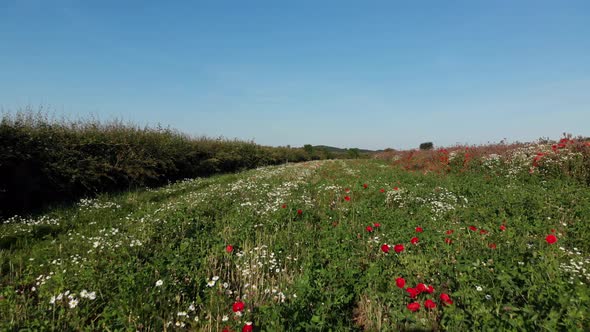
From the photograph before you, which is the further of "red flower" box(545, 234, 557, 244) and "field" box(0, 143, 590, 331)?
"red flower" box(545, 234, 557, 244)

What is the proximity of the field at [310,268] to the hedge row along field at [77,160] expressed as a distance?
1.95m

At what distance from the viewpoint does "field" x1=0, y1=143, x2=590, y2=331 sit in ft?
9.55

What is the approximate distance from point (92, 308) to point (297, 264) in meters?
2.72

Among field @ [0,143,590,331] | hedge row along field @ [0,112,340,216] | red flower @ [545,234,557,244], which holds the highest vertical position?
hedge row along field @ [0,112,340,216]

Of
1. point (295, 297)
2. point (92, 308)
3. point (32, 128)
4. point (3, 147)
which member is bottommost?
point (92, 308)

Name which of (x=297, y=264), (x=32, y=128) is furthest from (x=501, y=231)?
(x=32, y=128)

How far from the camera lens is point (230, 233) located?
5352 mm

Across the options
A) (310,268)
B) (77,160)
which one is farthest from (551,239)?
(77,160)

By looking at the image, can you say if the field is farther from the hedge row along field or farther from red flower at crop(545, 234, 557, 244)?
the hedge row along field

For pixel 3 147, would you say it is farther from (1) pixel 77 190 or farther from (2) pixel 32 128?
(1) pixel 77 190

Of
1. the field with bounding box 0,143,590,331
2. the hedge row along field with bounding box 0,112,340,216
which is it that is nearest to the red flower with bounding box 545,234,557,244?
the field with bounding box 0,143,590,331

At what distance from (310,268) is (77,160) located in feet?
34.5

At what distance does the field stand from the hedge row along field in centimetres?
195

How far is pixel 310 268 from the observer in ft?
13.4
